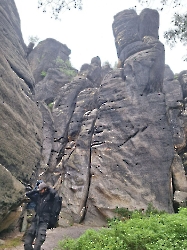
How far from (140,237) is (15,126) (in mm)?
5457

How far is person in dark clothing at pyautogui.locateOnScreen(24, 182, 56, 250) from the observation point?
5742mm

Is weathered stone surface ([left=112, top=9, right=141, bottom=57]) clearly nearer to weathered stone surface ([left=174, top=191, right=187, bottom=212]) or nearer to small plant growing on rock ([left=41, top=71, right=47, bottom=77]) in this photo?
small plant growing on rock ([left=41, top=71, right=47, bottom=77])

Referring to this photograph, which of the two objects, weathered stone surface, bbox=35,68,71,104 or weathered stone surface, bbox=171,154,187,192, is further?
weathered stone surface, bbox=35,68,71,104

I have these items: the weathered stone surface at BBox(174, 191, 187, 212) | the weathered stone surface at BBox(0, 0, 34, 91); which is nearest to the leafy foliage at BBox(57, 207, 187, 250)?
the weathered stone surface at BBox(174, 191, 187, 212)

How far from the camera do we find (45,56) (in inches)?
1027

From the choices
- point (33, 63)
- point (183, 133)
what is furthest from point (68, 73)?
point (183, 133)

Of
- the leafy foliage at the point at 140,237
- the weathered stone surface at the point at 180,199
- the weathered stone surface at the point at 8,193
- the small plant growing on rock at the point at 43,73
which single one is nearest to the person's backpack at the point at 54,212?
the leafy foliage at the point at 140,237

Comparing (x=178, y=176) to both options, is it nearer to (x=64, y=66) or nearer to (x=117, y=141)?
(x=117, y=141)

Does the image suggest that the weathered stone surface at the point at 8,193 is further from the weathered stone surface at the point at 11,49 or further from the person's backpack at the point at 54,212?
the weathered stone surface at the point at 11,49

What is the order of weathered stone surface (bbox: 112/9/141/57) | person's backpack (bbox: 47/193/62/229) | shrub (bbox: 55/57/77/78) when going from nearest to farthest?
person's backpack (bbox: 47/193/62/229) < weathered stone surface (bbox: 112/9/141/57) < shrub (bbox: 55/57/77/78)

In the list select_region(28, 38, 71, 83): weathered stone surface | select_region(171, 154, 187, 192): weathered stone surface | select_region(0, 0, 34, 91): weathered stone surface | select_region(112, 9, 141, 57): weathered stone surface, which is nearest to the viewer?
select_region(0, 0, 34, 91): weathered stone surface

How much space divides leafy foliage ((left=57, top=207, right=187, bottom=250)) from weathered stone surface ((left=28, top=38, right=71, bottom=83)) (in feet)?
67.6

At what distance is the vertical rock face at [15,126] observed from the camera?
21.8 ft

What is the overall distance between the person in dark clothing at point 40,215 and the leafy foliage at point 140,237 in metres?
0.70
